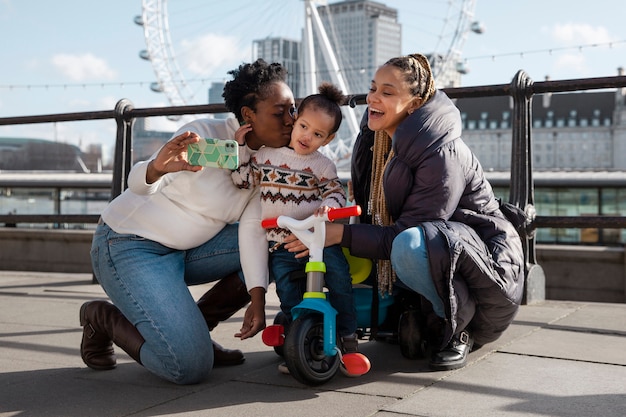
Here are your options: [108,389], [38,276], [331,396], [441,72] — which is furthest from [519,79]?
[441,72]

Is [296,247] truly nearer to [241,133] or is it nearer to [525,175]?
[241,133]

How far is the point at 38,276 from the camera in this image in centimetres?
462

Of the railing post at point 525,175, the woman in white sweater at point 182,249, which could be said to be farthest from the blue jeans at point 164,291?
the railing post at point 525,175

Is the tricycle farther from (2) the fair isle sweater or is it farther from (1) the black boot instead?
(1) the black boot

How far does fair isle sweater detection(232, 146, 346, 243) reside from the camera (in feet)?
7.22

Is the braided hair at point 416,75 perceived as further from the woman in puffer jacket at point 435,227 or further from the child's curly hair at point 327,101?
the child's curly hair at point 327,101

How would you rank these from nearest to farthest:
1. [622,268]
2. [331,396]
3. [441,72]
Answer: [331,396]
[622,268]
[441,72]

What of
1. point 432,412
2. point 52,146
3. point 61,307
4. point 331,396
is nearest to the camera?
point 432,412

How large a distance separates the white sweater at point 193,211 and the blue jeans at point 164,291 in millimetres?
44

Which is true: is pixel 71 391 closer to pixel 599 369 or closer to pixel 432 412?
pixel 432 412

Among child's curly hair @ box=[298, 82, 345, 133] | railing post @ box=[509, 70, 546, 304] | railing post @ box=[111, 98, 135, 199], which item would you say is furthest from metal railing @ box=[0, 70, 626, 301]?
child's curly hair @ box=[298, 82, 345, 133]

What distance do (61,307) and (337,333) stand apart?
1.66m

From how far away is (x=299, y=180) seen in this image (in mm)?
2207

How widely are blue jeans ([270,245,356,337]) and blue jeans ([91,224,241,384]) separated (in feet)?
0.56
